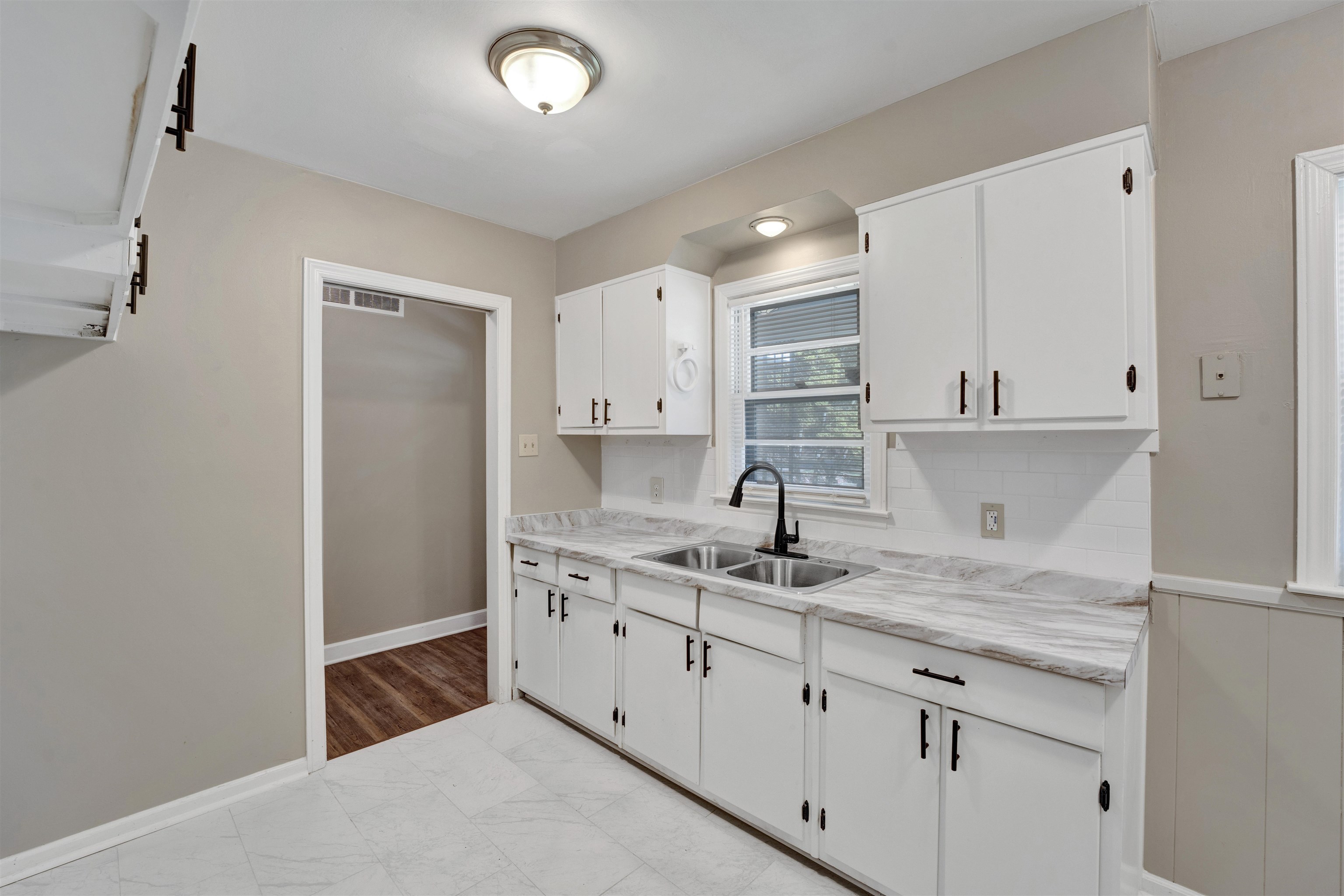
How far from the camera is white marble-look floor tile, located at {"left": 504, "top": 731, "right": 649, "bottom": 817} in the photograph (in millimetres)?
2400

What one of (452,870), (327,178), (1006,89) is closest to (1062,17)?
(1006,89)

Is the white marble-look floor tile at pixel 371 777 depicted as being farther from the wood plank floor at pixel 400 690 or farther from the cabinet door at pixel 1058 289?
the cabinet door at pixel 1058 289

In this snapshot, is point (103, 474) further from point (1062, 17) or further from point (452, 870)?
point (1062, 17)

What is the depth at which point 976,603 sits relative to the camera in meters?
1.85

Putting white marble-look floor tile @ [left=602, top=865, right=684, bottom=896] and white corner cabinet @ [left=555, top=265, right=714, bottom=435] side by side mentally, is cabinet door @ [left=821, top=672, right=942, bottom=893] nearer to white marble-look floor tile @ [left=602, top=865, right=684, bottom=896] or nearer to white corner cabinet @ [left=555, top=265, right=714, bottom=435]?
white marble-look floor tile @ [left=602, top=865, right=684, bottom=896]

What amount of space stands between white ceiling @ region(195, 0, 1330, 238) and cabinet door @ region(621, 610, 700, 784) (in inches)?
74.8

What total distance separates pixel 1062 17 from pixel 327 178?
2756 mm

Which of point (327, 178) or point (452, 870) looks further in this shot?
point (327, 178)

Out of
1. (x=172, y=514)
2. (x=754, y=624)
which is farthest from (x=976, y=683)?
(x=172, y=514)

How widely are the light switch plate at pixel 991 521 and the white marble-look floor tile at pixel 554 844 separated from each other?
163 cm

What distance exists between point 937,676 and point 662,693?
1.14m

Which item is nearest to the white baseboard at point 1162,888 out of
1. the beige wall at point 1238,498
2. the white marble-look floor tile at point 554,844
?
the beige wall at point 1238,498

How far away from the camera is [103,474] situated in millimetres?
2125

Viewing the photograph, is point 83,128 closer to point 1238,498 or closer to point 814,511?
point 814,511
